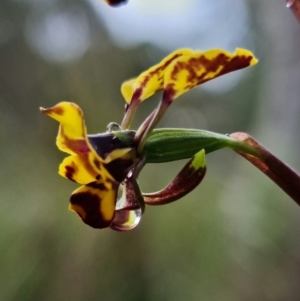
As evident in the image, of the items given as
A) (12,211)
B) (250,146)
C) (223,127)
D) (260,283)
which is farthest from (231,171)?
(250,146)

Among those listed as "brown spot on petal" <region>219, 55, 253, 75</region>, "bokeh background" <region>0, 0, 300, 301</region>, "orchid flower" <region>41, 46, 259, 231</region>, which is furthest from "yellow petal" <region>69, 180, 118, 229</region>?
"bokeh background" <region>0, 0, 300, 301</region>

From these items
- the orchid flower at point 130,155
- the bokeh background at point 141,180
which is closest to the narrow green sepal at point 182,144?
the orchid flower at point 130,155

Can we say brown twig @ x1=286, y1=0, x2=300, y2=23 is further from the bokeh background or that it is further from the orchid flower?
the bokeh background

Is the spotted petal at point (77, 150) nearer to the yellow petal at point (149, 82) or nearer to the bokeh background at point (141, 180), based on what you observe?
the yellow petal at point (149, 82)

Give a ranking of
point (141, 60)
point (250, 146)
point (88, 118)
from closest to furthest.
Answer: point (250, 146)
point (88, 118)
point (141, 60)

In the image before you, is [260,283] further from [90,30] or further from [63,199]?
[90,30]

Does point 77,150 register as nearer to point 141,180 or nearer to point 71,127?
point 71,127
